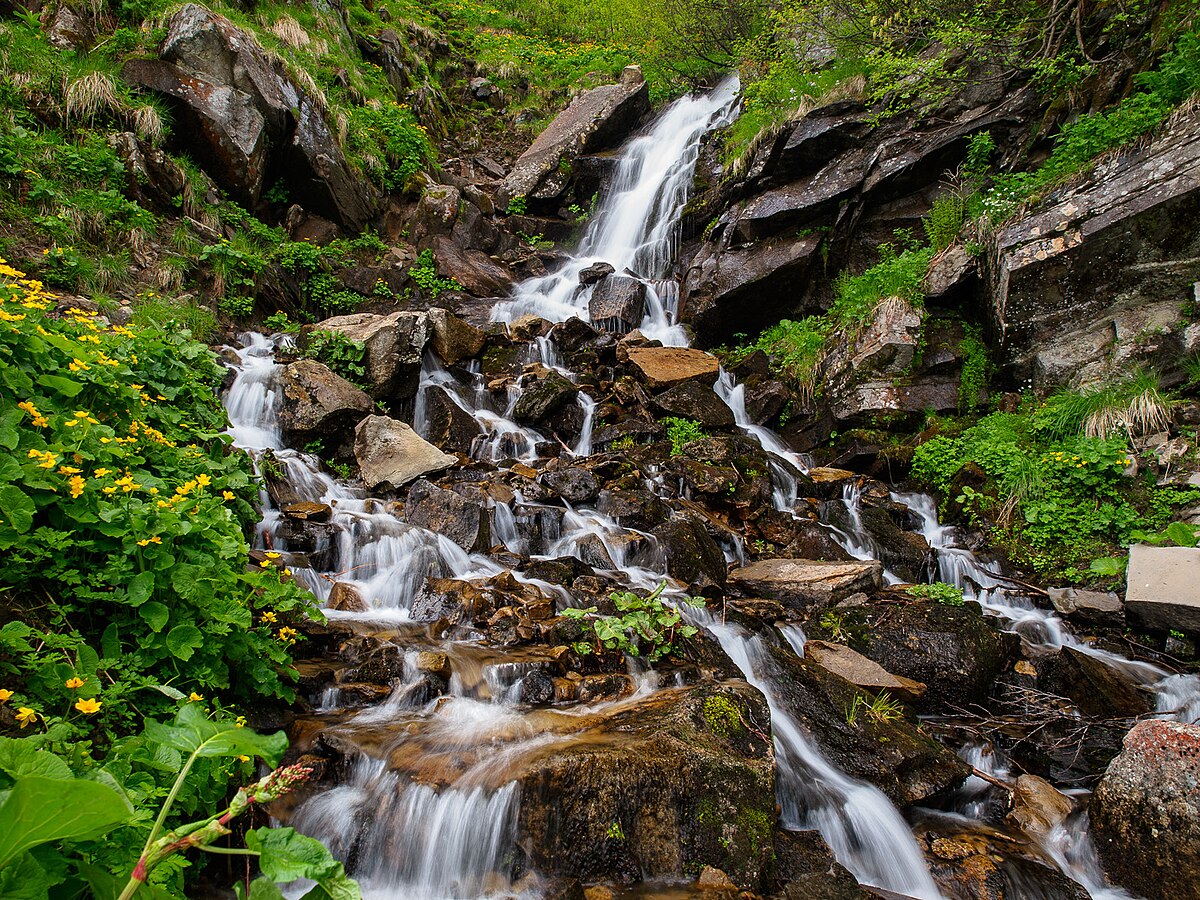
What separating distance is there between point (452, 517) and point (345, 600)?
5.05 ft

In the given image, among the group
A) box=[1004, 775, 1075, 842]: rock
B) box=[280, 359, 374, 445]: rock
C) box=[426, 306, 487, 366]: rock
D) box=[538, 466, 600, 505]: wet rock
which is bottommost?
box=[1004, 775, 1075, 842]: rock

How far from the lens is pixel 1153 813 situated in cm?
327

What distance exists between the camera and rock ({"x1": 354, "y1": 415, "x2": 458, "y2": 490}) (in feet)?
23.2

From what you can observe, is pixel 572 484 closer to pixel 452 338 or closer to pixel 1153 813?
pixel 452 338

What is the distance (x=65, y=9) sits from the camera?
31.5ft

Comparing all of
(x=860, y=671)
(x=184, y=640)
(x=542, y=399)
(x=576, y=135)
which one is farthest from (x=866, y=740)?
(x=576, y=135)

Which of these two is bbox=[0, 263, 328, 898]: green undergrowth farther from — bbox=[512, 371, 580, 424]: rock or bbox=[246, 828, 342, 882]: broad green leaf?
bbox=[512, 371, 580, 424]: rock

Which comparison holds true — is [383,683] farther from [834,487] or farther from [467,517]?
[834,487]

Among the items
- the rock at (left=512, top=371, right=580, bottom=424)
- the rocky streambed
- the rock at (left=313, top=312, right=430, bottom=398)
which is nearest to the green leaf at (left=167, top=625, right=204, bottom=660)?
the rocky streambed

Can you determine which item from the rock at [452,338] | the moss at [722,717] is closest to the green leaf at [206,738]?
the moss at [722,717]

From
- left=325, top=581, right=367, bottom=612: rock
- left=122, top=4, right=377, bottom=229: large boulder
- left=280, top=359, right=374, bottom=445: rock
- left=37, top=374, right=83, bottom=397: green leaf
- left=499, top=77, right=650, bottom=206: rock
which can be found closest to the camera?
left=37, top=374, right=83, bottom=397: green leaf

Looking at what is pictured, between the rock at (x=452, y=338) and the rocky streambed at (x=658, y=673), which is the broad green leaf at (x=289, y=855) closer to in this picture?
the rocky streambed at (x=658, y=673)

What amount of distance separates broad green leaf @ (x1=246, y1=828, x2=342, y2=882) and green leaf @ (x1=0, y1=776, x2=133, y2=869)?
299 mm

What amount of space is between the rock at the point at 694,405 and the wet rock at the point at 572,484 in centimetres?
236
